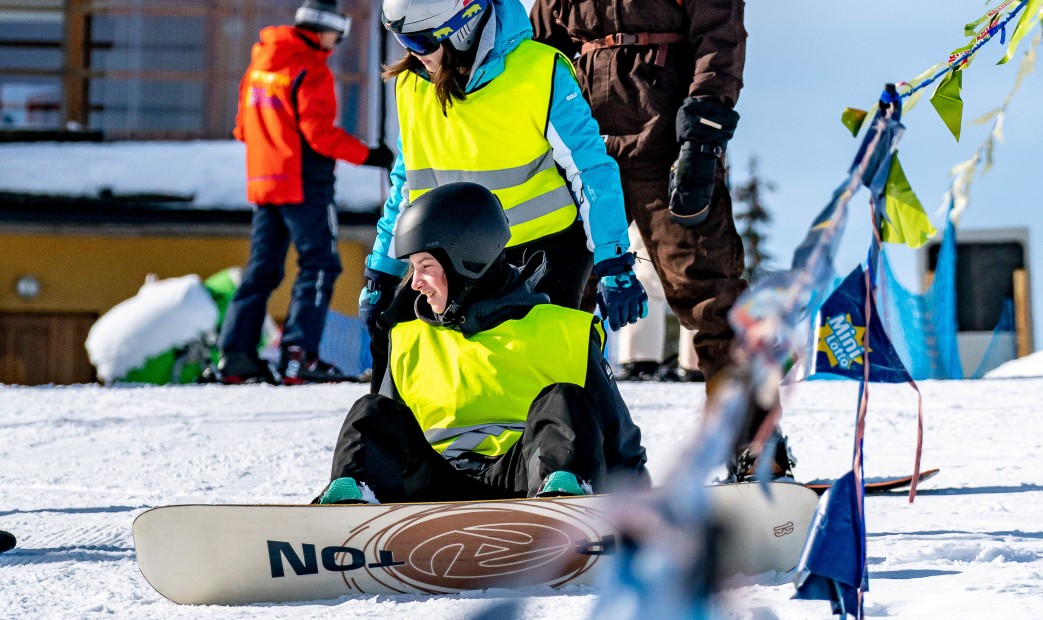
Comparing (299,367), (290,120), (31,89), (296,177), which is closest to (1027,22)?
(296,177)

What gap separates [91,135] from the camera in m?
13.6

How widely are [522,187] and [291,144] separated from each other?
160 inches

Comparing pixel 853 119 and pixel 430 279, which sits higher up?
pixel 853 119

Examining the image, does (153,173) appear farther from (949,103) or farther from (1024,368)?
(949,103)

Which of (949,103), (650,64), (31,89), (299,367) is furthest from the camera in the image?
(31,89)

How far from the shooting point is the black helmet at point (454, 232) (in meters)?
2.58

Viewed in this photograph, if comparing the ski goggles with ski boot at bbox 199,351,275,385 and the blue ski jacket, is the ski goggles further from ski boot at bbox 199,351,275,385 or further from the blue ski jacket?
the blue ski jacket

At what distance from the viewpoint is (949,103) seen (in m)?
1.52

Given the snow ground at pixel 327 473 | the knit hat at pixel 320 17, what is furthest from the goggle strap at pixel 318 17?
the snow ground at pixel 327 473

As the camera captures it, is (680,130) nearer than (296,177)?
Yes

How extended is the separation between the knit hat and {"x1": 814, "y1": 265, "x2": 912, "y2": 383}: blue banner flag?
556cm

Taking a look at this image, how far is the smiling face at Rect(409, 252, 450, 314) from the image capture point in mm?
2611

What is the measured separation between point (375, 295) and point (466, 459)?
0.61m

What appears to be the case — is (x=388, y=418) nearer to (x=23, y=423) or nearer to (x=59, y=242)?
(x=23, y=423)
